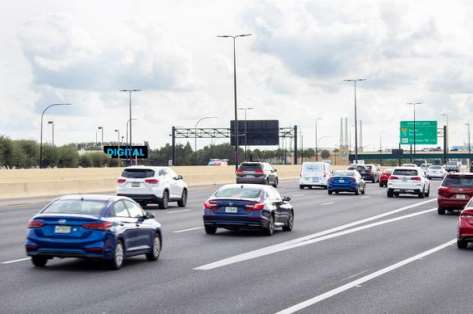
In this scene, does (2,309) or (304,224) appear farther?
(304,224)

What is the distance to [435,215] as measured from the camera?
37094mm

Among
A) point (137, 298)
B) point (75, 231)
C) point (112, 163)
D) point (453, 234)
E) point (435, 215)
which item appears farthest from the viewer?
point (112, 163)

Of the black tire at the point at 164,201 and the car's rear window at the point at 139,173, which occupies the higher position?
the car's rear window at the point at 139,173

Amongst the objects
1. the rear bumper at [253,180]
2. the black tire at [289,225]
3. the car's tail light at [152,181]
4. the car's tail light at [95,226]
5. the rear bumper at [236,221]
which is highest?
the car's tail light at [152,181]

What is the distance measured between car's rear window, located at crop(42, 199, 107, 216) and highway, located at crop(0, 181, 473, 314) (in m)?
0.97

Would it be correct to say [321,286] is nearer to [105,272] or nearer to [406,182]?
[105,272]

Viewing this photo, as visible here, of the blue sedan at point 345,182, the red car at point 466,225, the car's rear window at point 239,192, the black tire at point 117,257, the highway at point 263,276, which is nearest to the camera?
the highway at point 263,276

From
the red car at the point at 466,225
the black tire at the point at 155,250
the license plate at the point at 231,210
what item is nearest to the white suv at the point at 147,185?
the license plate at the point at 231,210

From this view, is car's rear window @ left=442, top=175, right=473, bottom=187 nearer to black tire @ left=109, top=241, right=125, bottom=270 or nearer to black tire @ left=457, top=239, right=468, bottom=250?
black tire @ left=457, top=239, right=468, bottom=250

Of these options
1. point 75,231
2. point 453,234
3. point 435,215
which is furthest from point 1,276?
point 435,215

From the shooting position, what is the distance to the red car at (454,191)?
37.1m

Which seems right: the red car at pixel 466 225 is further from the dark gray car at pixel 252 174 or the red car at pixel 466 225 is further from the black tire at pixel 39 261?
the dark gray car at pixel 252 174

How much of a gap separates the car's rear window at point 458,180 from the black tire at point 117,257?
70.2ft

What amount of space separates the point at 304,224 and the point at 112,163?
11190 cm
